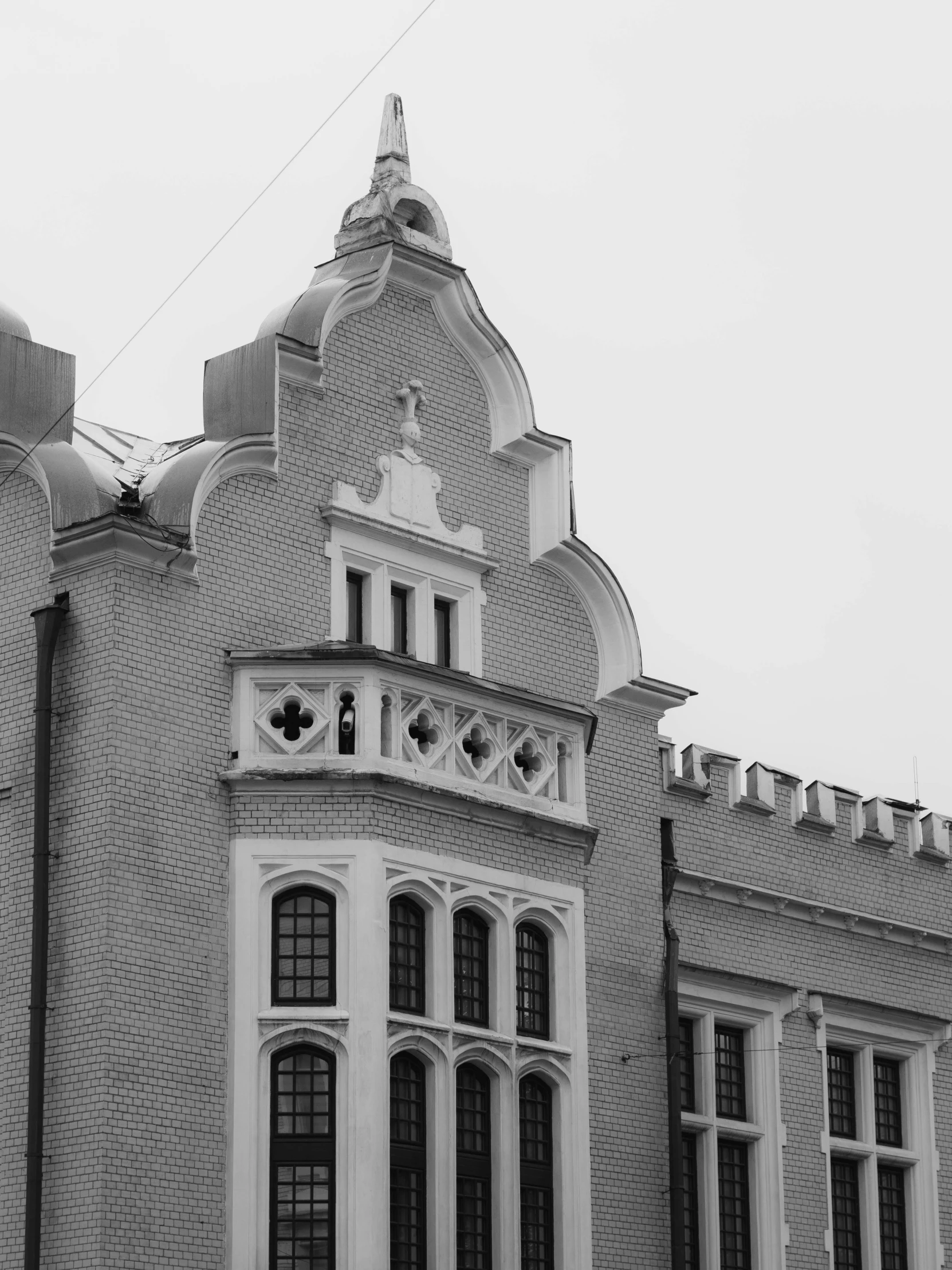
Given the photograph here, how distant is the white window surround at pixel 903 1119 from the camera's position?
113 feet

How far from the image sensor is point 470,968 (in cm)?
2877

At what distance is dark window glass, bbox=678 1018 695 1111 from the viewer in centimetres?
3262

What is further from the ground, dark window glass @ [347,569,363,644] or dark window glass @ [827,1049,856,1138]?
dark window glass @ [347,569,363,644]

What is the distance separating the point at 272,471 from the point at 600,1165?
9154 mm

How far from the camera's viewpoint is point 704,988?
1305 inches

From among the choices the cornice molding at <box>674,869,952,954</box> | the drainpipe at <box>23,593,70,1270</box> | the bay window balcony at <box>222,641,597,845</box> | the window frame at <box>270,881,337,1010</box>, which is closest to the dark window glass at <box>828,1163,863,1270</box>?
the cornice molding at <box>674,869,952,954</box>

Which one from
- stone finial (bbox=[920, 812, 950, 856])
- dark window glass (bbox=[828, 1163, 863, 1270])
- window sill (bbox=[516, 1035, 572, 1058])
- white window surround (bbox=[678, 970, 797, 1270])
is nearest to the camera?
window sill (bbox=[516, 1035, 572, 1058])

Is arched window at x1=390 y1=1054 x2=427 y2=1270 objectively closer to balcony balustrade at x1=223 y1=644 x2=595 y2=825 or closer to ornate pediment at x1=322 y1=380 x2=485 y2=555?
balcony balustrade at x1=223 y1=644 x2=595 y2=825

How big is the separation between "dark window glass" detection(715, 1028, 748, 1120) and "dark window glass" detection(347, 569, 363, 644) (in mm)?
7902

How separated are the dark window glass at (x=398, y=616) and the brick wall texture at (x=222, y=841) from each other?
1.09 metres

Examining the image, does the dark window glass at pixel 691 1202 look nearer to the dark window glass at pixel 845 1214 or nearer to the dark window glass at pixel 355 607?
the dark window glass at pixel 845 1214

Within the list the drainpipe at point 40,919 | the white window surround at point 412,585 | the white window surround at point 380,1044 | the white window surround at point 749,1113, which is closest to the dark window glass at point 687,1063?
the white window surround at point 749,1113

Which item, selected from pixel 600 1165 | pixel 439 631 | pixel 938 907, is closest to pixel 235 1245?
pixel 600 1165

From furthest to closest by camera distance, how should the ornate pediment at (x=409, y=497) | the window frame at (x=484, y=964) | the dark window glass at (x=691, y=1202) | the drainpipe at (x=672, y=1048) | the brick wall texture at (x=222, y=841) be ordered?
the dark window glass at (x=691, y=1202), the drainpipe at (x=672, y=1048), the ornate pediment at (x=409, y=497), the window frame at (x=484, y=964), the brick wall texture at (x=222, y=841)
